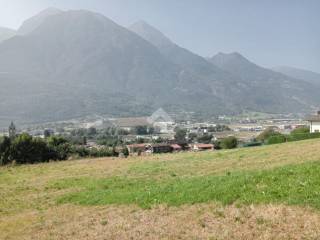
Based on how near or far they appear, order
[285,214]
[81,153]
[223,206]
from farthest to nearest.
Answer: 1. [81,153]
2. [223,206]
3. [285,214]

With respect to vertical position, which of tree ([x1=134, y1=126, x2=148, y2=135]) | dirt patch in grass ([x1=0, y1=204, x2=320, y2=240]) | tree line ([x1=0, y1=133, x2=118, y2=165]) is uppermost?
dirt patch in grass ([x1=0, y1=204, x2=320, y2=240])

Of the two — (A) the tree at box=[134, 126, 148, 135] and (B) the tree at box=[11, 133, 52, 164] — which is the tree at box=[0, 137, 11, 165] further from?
(A) the tree at box=[134, 126, 148, 135]

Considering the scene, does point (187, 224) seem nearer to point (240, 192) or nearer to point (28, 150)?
point (240, 192)

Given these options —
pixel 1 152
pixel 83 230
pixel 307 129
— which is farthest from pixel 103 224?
pixel 307 129

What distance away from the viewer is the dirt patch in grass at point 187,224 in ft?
33.9

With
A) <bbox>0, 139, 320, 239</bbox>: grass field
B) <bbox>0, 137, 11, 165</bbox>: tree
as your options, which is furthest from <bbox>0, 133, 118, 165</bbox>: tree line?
<bbox>0, 139, 320, 239</bbox>: grass field

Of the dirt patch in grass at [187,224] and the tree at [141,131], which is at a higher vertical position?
the dirt patch in grass at [187,224]

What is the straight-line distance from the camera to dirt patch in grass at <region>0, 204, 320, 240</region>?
10320 mm

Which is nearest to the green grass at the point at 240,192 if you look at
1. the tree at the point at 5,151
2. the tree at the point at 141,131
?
the tree at the point at 5,151

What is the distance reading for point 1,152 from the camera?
148ft

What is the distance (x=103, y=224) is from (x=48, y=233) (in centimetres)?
161

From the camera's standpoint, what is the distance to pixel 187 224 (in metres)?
11.7

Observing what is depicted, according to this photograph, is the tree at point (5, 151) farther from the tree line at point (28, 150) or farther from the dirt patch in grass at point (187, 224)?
the dirt patch in grass at point (187, 224)

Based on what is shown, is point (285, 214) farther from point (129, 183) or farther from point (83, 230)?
point (129, 183)
